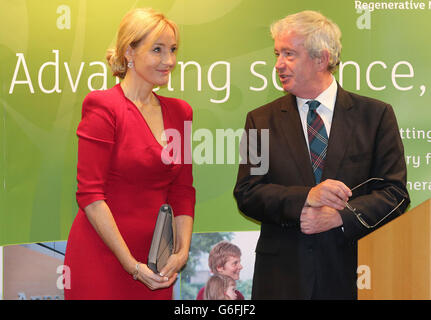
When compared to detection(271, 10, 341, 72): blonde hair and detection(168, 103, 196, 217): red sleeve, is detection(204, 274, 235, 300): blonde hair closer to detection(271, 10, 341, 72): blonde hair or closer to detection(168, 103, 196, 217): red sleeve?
detection(168, 103, 196, 217): red sleeve

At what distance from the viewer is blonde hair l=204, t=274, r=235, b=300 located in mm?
4023

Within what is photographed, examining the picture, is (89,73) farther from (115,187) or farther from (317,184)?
(317,184)

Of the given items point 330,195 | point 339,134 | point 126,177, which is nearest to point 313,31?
point 339,134

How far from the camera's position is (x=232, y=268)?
4.02m

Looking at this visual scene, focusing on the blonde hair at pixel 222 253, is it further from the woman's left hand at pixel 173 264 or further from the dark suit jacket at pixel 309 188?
the woman's left hand at pixel 173 264

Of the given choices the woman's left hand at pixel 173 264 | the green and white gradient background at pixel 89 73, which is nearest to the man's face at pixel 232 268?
the green and white gradient background at pixel 89 73

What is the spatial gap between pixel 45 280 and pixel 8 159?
857 mm

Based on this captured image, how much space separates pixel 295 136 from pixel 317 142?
0.37 ft

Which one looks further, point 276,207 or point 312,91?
point 312,91

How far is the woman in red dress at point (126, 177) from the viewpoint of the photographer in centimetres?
279

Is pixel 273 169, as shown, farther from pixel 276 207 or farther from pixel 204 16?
pixel 204 16

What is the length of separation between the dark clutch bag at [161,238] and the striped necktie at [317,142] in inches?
29.7

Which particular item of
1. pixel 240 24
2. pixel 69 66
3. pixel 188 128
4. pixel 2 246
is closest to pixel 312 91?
pixel 188 128

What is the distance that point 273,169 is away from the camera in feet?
9.78
